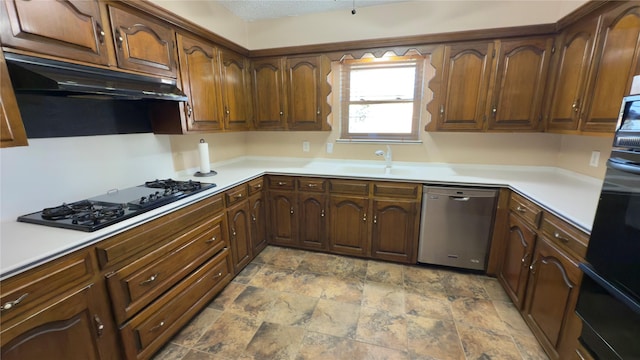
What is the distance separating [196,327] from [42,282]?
104 centimetres

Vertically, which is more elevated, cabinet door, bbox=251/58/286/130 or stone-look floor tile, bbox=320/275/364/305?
cabinet door, bbox=251/58/286/130

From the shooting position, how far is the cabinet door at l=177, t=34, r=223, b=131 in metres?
2.06

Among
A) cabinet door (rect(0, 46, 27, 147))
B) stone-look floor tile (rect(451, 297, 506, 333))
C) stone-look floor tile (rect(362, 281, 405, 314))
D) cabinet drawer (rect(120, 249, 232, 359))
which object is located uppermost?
cabinet door (rect(0, 46, 27, 147))

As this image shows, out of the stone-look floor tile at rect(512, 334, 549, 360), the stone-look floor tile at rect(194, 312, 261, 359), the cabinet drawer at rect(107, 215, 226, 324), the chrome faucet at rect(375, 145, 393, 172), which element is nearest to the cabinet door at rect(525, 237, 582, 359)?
the stone-look floor tile at rect(512, 334, 549, 360)

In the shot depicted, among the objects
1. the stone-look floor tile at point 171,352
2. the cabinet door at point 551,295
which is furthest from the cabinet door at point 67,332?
the cabinet door at point 551,295

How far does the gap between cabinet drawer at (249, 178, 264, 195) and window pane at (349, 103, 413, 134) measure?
3.97 ft

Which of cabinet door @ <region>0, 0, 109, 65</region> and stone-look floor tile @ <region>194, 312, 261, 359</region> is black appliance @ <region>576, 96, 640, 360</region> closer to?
stone-look floor tile @ <region>194, 312, 261, 359</region>

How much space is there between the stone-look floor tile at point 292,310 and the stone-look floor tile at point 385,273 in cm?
64

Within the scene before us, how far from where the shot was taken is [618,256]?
40.8 inches

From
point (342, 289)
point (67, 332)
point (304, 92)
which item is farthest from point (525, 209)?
point (67, 332)

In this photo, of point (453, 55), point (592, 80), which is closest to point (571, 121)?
point (592, 80)

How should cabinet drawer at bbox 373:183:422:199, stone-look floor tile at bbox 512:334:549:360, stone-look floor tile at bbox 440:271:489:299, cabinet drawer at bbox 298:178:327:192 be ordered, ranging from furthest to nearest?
cabinet drawer at bbox 298:178:327:192 < cabinet drawer at bbox 373:183:422:199 < stone-look floor tile at bbox 440:271:489:299 < stone-look floor tile at bbox 512:334:549:360

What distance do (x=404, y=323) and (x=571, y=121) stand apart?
1.98 metres

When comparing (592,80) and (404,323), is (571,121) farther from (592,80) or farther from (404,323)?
(404,323)
